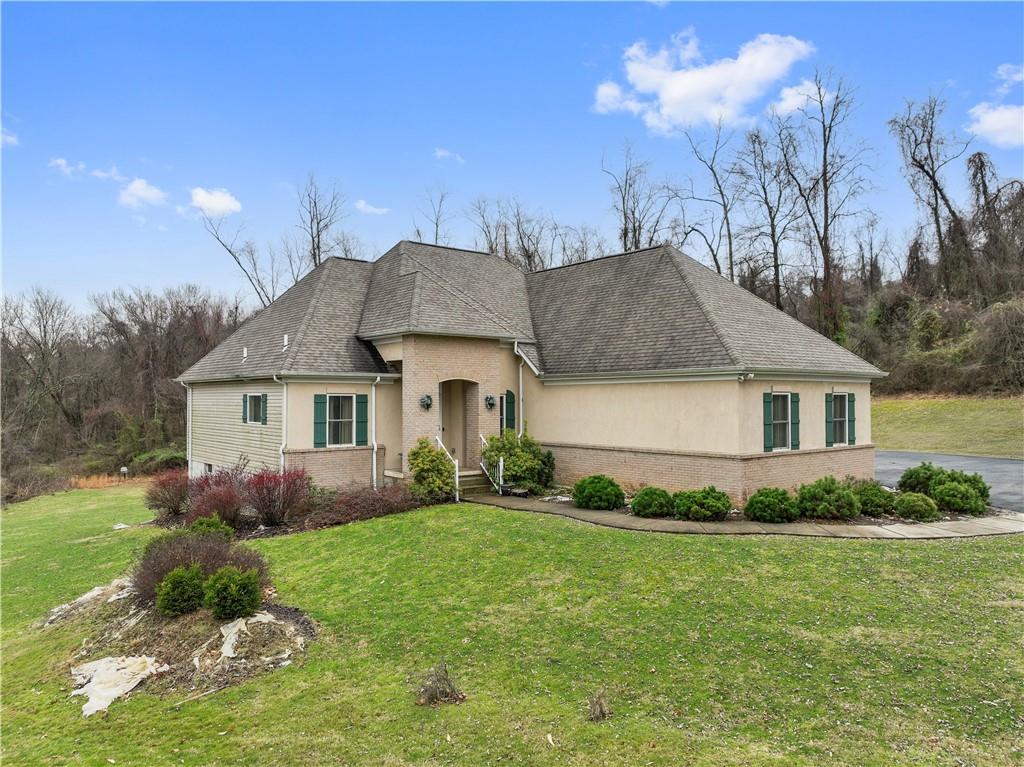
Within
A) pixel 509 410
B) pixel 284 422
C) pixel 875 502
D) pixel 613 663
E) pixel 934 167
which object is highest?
pixel 934 167

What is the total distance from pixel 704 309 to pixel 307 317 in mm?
11306

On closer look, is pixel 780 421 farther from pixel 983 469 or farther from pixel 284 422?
pixel 284 422

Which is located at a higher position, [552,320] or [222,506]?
[552,320]

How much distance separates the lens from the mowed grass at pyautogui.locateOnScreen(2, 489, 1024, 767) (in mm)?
5336

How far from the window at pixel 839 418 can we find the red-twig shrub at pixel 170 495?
1765 cm

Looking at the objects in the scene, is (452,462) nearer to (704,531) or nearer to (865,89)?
(704,531)

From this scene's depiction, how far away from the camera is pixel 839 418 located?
16938 millimetres

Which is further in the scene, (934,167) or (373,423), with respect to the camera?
(934,167)

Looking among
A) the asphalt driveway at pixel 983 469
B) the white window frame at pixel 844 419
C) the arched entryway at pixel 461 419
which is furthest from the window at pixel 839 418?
the arched entryway at pixel 461 419

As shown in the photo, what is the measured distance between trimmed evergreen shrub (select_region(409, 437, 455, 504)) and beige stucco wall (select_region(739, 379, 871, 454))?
23.7ft

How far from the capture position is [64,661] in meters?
7.93

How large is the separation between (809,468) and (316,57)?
18.5m

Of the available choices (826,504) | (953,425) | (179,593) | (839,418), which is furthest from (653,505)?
(953,425)

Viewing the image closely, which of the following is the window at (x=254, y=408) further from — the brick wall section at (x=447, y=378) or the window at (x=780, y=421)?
the window at (x=780, y=421)
